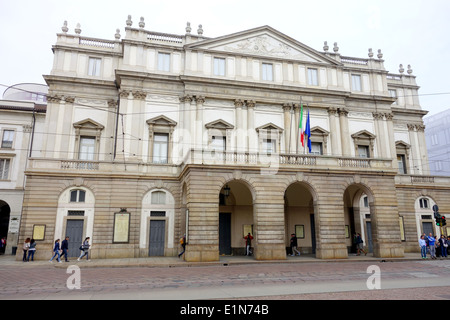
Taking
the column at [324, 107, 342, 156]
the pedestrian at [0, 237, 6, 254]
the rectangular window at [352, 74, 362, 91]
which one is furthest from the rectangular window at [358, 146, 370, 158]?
the pedestrian at [0, 237, 6, 254]

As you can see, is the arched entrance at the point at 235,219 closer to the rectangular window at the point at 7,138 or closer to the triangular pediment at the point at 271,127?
the triangular pediment at the point at 271,127

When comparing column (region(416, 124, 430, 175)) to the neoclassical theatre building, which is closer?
the neoclassical theatre building

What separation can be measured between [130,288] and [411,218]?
86.9 feet

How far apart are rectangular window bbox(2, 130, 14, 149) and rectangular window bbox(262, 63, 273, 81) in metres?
24.1

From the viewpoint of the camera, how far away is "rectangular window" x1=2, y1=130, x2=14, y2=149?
102ft

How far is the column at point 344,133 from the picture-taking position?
95.4 ft

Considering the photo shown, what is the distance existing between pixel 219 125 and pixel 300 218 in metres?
10.1

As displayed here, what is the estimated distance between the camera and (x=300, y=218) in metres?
27.3

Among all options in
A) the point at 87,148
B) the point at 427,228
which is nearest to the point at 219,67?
the point at 87,148

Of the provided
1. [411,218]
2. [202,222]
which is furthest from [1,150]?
[411,218]

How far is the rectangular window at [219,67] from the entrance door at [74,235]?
52.0ft

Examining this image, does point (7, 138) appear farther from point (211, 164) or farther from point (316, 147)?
point (316, 147)

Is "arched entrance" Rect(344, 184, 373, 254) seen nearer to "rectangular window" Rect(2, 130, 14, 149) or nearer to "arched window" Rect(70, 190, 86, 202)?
"arched window" Rect(70, 190, 86, 202)
